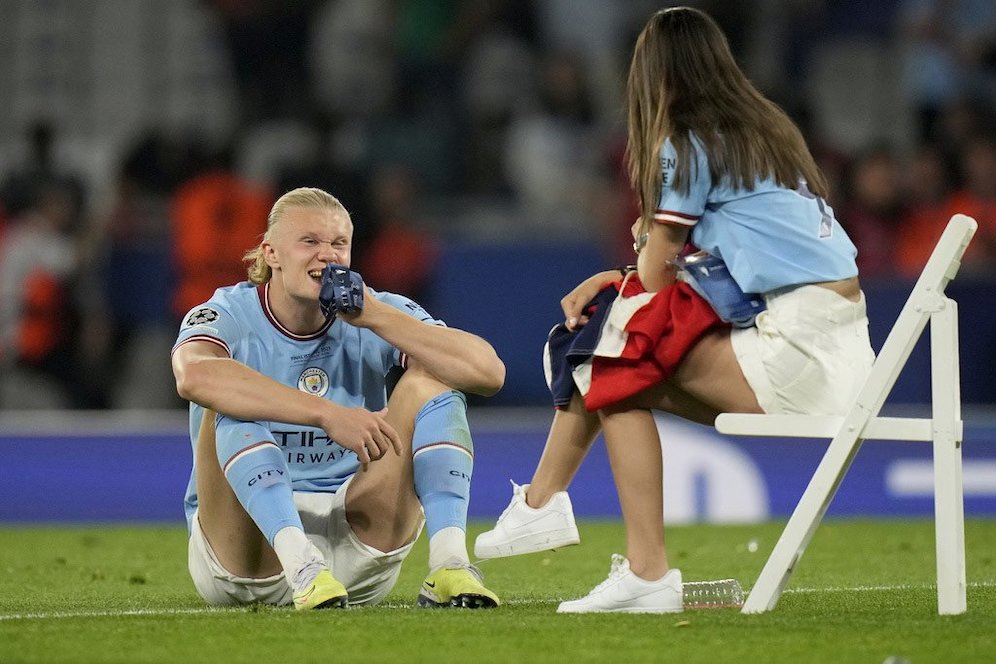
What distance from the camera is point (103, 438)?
351 inches

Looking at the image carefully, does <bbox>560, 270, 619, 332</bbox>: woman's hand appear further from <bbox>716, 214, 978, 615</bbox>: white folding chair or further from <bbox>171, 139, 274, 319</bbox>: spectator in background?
<bbox>171, 139, 274, 319</bbox>: spectator in background

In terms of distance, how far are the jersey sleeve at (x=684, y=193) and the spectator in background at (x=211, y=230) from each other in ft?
20.6

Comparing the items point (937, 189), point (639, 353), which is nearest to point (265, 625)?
point (639, 353)

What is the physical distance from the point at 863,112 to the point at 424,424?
8.68 m

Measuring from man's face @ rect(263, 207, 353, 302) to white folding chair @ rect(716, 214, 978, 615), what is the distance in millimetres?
1272

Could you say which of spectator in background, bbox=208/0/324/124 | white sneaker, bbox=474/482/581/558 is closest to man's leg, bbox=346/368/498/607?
white sneaker, bbox=474/482/581/558

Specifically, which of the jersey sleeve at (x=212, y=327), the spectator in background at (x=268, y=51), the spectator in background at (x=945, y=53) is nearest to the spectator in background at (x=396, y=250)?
the spectator in background at (x=268, y=51)

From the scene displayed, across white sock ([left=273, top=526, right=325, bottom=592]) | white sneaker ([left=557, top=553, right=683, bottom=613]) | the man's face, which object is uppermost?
the man's face

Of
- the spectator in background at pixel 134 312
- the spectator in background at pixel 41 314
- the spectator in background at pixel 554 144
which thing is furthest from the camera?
the spectator in background at pixel 554 144

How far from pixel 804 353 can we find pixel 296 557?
54.9 inches

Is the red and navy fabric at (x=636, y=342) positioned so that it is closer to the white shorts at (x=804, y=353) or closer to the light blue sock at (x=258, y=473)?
the white shorts at (x=804, y=353)

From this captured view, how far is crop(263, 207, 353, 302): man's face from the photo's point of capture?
465 centimetres

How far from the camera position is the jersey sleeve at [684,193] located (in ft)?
13.4

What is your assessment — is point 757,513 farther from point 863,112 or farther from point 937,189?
point 863,112
